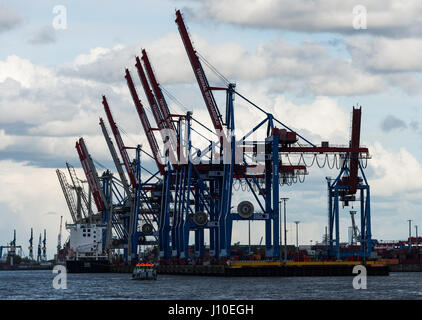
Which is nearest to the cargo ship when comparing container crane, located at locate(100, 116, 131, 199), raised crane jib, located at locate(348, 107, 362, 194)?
container crane, located at locate(100, 116, 131, 199)

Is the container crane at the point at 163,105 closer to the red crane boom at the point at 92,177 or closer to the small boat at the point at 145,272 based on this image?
the small boat at the point at 145,272

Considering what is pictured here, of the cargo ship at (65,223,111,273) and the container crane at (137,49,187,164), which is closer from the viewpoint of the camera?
the container crane at (137,49,187,164)

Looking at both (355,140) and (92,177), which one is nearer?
(355,140)

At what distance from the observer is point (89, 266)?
17562 centimetres

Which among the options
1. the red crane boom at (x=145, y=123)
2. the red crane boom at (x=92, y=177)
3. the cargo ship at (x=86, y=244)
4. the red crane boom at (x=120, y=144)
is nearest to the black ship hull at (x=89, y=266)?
the cargo ship at (x=86, y=244)

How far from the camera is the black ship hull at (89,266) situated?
17525 cm

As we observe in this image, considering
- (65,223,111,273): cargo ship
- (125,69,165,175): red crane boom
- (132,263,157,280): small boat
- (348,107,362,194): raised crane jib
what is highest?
(125,69,165,175): red crane boom

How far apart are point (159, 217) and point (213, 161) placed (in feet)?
115

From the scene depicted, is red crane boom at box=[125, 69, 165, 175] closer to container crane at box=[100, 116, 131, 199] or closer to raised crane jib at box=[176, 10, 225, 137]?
container crane at box=[100, 116, 131, 199]

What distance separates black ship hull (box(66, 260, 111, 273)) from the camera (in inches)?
6900

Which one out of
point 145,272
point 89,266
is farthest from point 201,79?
point 89,266

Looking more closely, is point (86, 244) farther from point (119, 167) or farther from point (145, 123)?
point (145, 123)
